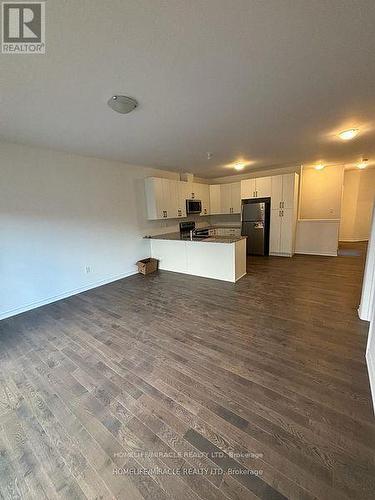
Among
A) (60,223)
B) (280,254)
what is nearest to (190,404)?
(60,223)

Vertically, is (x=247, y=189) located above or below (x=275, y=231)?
above

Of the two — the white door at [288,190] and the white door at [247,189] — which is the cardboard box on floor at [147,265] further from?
the white door at [288,190]

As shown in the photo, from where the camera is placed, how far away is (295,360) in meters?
1.90

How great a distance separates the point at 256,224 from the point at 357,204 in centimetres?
433

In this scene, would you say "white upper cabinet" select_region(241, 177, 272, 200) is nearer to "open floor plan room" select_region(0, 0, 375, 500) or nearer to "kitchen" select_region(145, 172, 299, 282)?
"kitchen" select_region(145, 172, 299, 282)

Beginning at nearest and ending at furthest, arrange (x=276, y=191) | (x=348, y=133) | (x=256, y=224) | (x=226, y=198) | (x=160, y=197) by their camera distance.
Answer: (x=348, y=133) < (x=160, y=197) < (x=276, y=191) < (x=256, y=224) < (x=226, y=198)

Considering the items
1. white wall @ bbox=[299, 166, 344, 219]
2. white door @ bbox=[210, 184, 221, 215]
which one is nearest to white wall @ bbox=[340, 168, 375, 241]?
white wall @ bbox=[299, 166, 344, 219]

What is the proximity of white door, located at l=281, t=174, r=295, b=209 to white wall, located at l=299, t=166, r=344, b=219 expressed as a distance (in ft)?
4.48

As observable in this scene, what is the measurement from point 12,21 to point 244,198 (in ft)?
18.5

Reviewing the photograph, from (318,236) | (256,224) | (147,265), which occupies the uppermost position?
(256,224)

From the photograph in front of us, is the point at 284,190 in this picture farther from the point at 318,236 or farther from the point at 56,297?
the point at 56,297

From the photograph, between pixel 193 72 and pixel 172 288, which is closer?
pixel 193 72

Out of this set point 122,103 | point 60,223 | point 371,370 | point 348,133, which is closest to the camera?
point 371,370

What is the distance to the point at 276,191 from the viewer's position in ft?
18.3
